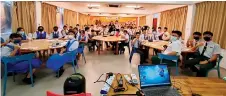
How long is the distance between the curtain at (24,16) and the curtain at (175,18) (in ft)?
20.8

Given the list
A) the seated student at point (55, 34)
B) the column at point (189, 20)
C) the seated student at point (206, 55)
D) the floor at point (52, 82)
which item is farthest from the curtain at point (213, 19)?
the seated student at point (55, 34)

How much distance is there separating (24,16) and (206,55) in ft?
19.8

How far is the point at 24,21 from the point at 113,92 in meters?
5.51

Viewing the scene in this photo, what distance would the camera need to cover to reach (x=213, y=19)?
5.07 meters

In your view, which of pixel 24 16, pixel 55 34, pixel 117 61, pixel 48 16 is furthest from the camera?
pixel 48 16

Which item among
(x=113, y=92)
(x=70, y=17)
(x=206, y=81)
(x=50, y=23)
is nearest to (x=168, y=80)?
(x=206, y=81)

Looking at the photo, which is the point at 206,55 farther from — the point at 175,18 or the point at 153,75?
the point at 175,18

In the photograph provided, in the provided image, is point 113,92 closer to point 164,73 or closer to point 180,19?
point 164,73

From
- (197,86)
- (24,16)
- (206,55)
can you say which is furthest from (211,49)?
(24,16)

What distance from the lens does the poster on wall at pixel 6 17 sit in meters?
4.85

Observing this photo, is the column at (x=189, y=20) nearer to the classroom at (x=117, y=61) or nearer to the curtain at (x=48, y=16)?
the classroom at (x=117, y=61)

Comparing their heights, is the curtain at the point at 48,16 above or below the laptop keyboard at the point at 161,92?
above

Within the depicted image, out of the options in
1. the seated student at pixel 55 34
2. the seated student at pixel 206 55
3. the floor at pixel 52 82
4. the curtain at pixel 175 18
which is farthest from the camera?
the curtain at pixel 175 18

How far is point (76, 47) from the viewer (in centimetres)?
417
